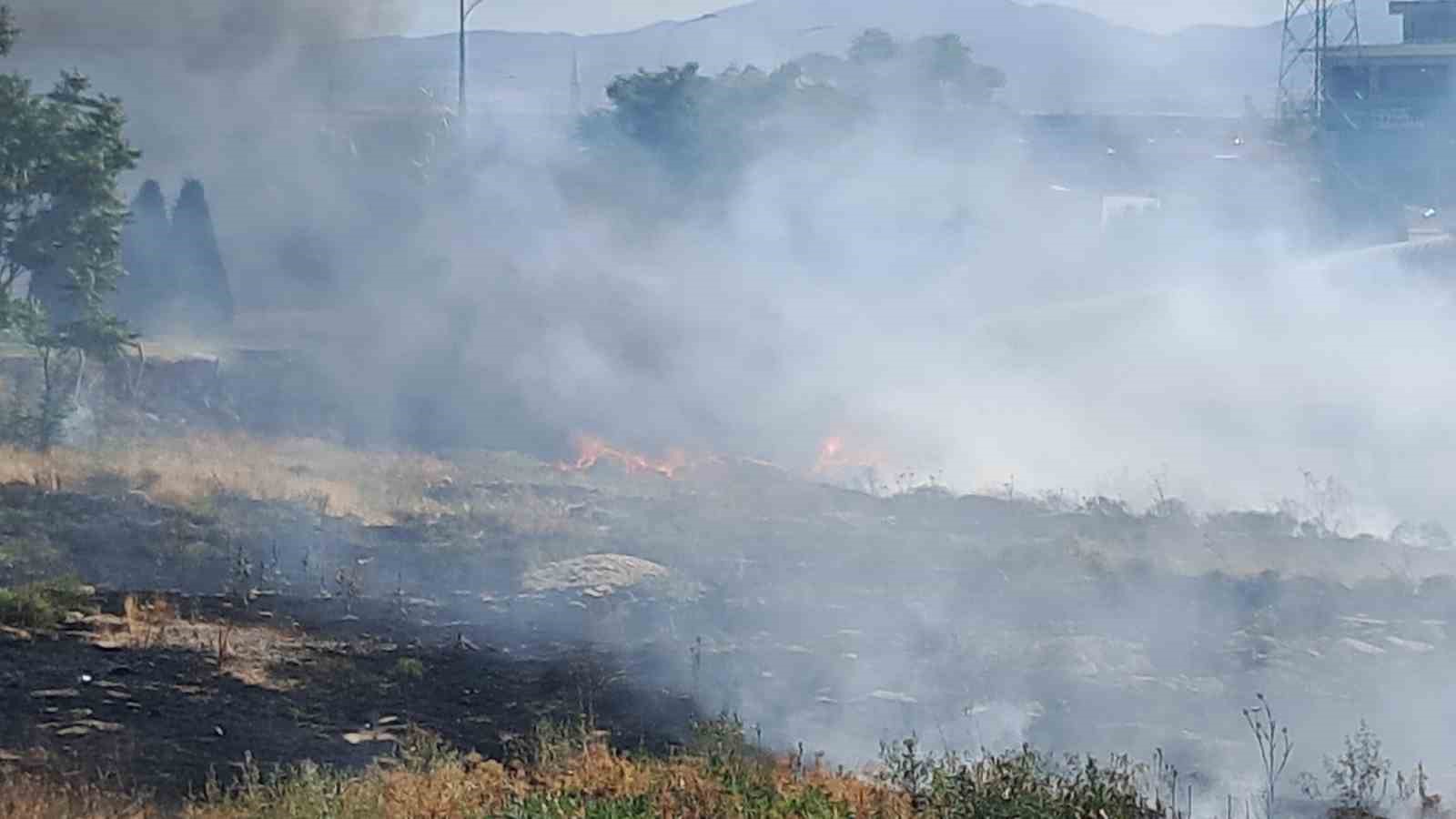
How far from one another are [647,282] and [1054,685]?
1579cm

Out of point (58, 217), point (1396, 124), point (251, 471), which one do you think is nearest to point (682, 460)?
point (251, 471)

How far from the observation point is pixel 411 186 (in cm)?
3078

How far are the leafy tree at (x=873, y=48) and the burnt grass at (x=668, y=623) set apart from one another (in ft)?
72.0

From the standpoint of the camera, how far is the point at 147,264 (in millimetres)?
29969

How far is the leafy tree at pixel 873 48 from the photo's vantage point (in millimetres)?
39281

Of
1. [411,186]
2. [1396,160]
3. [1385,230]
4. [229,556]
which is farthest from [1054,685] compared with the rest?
[1396,160]

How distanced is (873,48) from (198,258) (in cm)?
1680

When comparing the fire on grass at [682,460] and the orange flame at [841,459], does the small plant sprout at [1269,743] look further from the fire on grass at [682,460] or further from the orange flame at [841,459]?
the orange flame at [841,459]

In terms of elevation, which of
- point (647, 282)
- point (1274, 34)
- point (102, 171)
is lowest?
point (647, 282)

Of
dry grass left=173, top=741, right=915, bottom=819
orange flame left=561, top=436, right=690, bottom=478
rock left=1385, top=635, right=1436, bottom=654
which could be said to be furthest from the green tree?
rock left=1385, top=635, right=1436, bottom=654

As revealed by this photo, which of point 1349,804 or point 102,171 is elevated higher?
point 102,171

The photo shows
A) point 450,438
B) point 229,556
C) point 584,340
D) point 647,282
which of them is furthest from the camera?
point 647,282

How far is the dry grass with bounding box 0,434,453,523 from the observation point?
58.5 feet

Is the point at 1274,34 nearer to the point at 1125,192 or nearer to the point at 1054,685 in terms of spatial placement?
the point at 1125,192
